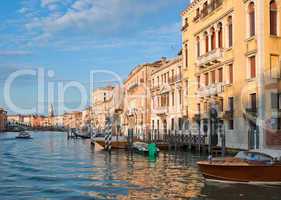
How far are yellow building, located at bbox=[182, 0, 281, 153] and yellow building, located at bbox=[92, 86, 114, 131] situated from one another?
57061 millimetres

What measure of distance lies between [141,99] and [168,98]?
11.0 meters

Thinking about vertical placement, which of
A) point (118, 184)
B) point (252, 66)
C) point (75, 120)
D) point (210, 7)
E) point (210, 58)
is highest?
point (210, 7)

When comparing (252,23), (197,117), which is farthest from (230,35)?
(197,117)

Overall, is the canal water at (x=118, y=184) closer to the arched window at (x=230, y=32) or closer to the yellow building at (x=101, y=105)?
the arched window at (x=230, y=32)

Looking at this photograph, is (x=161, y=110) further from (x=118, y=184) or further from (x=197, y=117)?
(x=118, y=184)

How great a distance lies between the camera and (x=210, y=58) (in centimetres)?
2952

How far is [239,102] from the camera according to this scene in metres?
26.2

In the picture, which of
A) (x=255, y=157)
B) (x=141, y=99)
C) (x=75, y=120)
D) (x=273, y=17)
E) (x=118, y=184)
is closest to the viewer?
(x=255, y=157)

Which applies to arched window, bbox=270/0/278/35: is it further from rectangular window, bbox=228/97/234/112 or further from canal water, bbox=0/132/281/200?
canal water, bbox=0/132/281/200

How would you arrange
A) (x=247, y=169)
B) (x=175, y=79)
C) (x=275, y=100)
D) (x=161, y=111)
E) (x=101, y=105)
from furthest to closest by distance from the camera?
(x=101, y=105) < (x=161, y=111) < (x=175, y=79) < (x=275, y=100) < (x=247, y=169)

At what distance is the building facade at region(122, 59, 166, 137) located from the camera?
49.9 metres

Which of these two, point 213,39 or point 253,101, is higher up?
point 213,39

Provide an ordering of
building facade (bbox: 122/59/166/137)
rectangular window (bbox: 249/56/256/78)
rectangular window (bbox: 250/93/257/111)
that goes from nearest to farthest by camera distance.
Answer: rectangular window (bbox: 250/93/257/111) < rectangular window (bbox: 249/56/256/78) < building facade (bbox: 122/59/166/137)

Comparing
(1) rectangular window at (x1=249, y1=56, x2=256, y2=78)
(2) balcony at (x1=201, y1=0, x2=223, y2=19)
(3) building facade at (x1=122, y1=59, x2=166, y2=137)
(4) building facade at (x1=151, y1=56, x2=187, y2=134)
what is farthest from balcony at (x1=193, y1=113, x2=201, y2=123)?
(3) building facade at (x1=122, y1=59, x2=166, y2=137)
